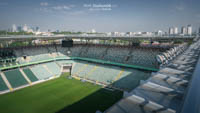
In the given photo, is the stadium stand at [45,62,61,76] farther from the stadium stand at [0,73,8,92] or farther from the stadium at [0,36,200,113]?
the stadium stand at [0,73,8,92]

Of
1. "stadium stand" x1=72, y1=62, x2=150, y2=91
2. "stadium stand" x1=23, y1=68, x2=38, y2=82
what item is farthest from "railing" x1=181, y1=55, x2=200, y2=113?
"stadium stand" x1=23, y1=68, x2=38, y2=82

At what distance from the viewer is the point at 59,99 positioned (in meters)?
17.3

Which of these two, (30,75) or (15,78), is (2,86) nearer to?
(15,78)

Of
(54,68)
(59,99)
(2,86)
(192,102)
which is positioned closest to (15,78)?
(2,86)

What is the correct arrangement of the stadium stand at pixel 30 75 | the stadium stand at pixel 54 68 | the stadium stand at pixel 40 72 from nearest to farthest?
the stadium stand at pixel 30 75 → the stadium stand at pixel 40 72 → the stadium stand at pixel 54 68

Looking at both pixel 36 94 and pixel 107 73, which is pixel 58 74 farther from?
pixel 107 73

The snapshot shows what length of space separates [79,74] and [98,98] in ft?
33.6

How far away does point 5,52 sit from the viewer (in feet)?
84.0

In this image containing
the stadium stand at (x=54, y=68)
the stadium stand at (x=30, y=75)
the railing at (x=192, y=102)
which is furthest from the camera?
the stadium stand at (x=54, y=68)

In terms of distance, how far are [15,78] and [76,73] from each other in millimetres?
11302

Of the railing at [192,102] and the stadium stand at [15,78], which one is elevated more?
the railing at [192,102]

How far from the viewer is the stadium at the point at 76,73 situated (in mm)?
15037

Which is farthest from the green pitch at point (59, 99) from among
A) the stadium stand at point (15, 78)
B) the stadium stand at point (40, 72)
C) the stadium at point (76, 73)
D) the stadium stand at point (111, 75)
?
the stadium stand at point (40, 72)

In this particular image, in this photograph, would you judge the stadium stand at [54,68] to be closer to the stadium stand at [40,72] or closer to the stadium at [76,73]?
the stadium at [76,73]
